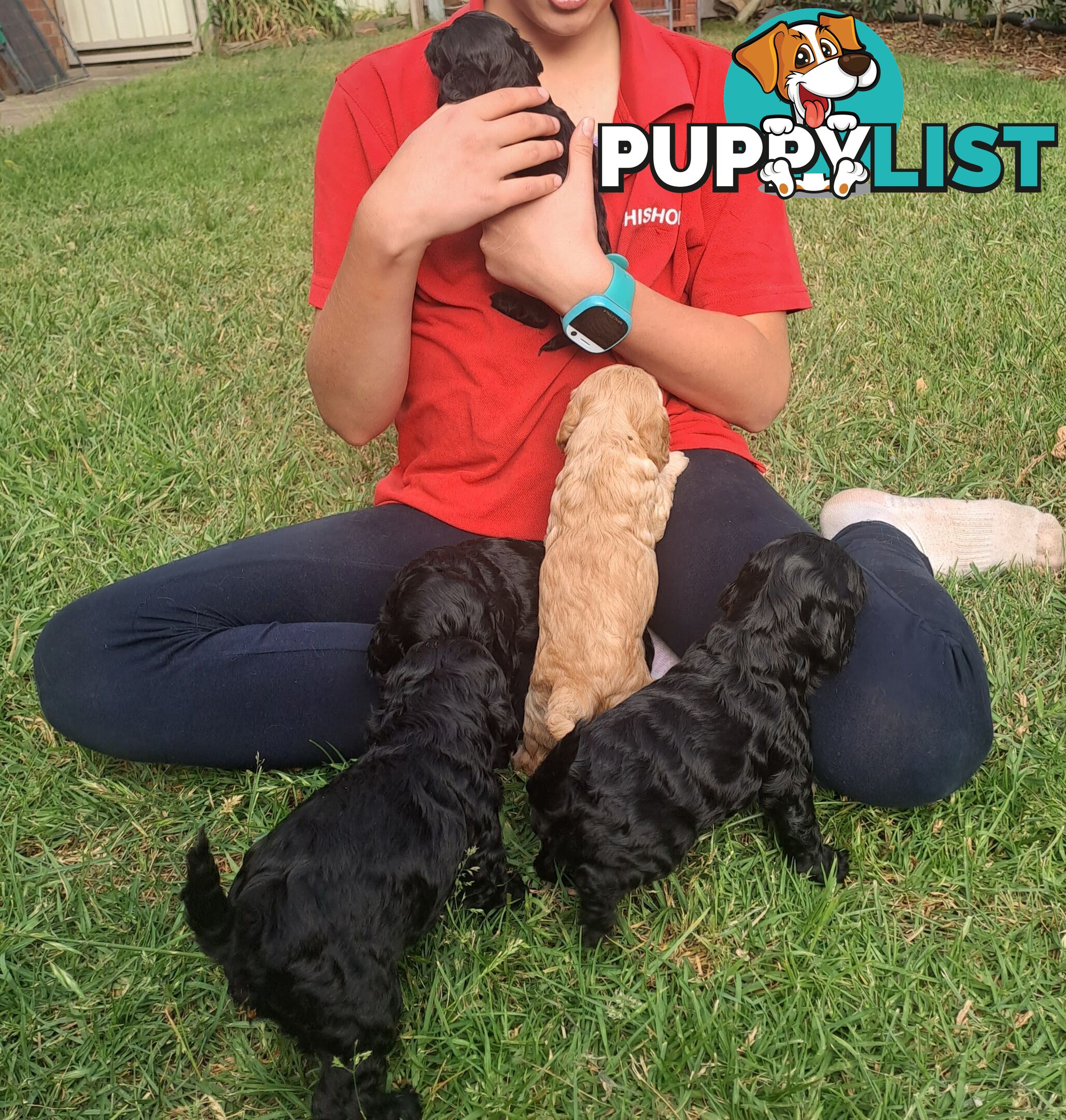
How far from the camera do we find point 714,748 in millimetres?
2092

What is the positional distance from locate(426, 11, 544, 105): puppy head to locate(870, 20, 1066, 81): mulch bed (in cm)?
811

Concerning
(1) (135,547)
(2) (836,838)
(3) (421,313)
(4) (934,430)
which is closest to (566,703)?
(2) (836,838)

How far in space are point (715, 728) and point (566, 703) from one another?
0.34 m

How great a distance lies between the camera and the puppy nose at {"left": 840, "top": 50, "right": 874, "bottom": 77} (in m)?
8.80

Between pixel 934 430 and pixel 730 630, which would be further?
pixel 934 430

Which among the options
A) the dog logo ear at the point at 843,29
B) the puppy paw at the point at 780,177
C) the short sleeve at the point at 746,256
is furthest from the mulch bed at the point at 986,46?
the short sleeve at the point at 746,256

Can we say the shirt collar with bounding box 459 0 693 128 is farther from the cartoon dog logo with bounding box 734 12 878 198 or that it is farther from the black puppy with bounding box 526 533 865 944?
the cartoon dog logo with bounding box 734 12 878 198

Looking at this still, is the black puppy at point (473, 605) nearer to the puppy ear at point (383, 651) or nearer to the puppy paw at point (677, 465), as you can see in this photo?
the puppy ear at point (383, 651)

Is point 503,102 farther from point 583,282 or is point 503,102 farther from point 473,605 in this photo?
point 473,605

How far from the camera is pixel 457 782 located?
203 centimetres

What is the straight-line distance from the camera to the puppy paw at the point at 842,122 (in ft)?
22.7

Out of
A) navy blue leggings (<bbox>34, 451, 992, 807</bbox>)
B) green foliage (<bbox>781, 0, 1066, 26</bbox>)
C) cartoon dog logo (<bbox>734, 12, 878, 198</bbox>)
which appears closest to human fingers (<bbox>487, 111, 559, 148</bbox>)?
navy blue leggings (<bbox>34, 451, 992, 807</bbox>)

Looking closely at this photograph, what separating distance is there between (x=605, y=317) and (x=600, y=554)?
0.56m

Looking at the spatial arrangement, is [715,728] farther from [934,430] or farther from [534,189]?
[934,430]
